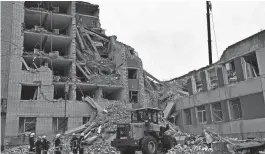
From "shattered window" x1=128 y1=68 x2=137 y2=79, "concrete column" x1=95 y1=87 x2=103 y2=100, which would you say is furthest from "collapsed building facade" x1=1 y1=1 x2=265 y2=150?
"concrete column" x1=95 y1=87 x2=103 y2=100

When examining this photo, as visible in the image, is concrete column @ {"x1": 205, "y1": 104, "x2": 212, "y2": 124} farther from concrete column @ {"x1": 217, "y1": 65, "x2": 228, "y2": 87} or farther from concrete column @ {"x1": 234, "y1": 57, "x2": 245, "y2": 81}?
concrete column @ {"x1": 234, "y1": 57, "x2": 245, "y2": 81}

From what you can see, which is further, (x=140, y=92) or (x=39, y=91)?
(x=140, y=92)

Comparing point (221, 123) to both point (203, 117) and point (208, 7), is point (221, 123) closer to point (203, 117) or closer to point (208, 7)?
point (203, 117)

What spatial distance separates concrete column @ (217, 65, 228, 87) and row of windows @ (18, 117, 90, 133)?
14.1 meters

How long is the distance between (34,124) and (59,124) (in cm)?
223

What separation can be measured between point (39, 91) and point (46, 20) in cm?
959

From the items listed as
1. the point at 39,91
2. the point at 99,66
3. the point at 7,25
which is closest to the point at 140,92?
the point at 99,66

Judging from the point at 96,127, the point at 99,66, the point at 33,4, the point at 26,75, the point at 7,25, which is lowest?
the point at 96,127

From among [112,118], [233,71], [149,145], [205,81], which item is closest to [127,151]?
[149,145]

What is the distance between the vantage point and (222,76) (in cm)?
2041

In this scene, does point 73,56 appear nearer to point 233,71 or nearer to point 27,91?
point 27,91

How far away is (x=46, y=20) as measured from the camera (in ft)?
96.4

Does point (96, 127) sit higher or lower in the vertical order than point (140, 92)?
lower

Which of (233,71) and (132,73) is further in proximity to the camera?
(132,73)
